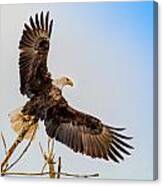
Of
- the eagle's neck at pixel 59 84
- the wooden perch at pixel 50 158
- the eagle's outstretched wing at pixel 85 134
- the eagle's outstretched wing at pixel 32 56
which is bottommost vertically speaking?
the wooden perch at pixel 50 158

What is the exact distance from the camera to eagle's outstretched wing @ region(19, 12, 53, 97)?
1.76 metres

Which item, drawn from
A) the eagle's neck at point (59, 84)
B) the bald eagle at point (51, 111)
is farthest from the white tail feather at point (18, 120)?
the eagle's neck at point (59, 84)

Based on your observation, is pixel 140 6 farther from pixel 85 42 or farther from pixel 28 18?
pixel 28 18

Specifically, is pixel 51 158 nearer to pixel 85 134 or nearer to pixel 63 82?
pixel 85 134

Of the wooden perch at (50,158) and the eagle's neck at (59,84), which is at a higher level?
the eagle's neck at (59,84)

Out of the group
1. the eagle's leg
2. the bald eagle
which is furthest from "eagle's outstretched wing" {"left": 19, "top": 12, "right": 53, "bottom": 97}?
the eagle's leg

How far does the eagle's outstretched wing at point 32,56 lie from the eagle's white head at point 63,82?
4cm

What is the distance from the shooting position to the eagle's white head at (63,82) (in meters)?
1.72

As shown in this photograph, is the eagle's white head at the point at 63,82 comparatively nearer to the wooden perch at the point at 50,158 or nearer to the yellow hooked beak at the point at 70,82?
the yellow hooked beak at the point at 70,82

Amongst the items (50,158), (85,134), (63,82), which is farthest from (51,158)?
(63,82)

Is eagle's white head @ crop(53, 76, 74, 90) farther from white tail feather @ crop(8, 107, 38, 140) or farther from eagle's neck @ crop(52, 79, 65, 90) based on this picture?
white tail feather @ crop(8, 107, 38, 140)

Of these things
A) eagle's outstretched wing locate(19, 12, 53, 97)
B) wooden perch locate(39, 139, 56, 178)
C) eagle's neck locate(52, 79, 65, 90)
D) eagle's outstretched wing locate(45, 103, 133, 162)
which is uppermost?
eagle's outstretched wing locate(19, 12, 53, 97)

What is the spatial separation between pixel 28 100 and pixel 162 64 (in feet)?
1.34

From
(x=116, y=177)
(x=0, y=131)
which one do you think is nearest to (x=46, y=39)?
(x=0, y=131)
